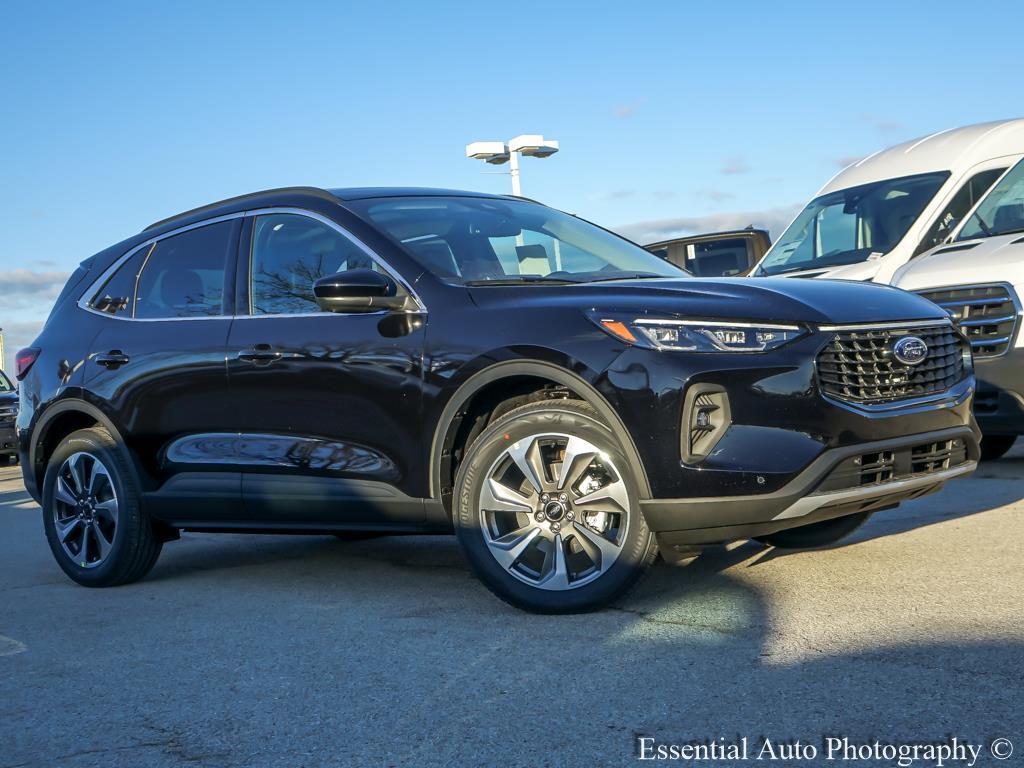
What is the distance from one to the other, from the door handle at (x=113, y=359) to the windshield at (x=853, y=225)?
532 cm

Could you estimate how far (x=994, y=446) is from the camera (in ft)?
29.2

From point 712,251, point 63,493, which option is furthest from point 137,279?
point 712,251

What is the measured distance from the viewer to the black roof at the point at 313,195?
5730 millimetres

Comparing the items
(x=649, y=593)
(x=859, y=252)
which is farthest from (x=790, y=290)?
(x=859, y=252)

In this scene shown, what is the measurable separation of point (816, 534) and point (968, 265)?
10.4 feet

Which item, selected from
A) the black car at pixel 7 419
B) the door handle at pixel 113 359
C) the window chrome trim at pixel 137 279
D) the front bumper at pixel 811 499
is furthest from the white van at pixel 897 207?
the black car at pixel 7 419

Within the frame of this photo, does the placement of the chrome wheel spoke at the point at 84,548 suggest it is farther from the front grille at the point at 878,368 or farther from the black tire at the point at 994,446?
the black tire at the point at 994,446

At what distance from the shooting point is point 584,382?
455 cm

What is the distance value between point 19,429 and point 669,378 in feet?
13.4

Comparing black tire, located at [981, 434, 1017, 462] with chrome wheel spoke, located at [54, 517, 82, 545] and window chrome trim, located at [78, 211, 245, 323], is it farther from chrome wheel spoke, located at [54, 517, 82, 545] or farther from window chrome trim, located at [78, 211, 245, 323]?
chrome wheel spoke, located at [54, 517, 82, 545]

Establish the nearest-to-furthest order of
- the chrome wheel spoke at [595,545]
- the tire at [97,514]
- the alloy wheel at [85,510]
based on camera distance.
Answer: the chrome wheel spoke at [595,545] → the tire at [97,514] → the alloy wheel at [85,510]

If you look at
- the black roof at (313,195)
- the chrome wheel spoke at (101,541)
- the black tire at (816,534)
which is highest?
the black roof at (313,195)

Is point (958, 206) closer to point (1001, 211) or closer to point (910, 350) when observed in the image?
point (1001, 211)

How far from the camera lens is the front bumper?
4.36 meters
